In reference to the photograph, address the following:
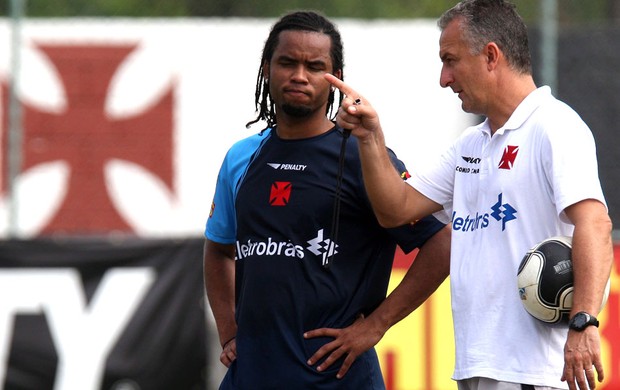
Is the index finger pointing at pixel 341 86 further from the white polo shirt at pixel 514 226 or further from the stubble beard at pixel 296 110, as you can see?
the white polo shirt at pixel 514 226

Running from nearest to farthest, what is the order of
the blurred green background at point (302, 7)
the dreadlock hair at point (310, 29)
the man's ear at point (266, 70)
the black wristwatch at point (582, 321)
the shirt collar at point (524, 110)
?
the black wristwatch at point (582, 321), the shirt collar at point (524, 110), the dreadlock hair at point (310, 29), the man's ear at point (266, 70), the blurred green background at point (302, 7)

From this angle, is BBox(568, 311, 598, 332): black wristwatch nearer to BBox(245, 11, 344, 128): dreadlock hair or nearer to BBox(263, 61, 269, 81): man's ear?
BBox(245, 11, 344, 128): dreadlock hair

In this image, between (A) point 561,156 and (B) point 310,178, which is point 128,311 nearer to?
(B) point 310,178

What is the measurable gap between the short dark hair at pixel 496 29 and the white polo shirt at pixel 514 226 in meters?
0.15

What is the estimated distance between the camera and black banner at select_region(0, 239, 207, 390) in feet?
27.1

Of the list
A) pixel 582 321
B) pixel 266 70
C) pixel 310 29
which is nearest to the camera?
pixel 582 321

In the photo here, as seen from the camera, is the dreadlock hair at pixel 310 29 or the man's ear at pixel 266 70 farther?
the man's ear at pixel 266 70

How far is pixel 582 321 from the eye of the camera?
3818 mm

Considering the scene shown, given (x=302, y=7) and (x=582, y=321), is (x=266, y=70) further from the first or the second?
(x=302, y=7)

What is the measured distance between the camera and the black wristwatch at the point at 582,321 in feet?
12.5

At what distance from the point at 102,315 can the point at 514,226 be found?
4.78 meters

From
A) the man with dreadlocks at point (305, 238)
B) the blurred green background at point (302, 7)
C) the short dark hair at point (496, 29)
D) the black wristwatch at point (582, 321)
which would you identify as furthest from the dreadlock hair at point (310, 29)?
the blurred green background at point (302, 7)

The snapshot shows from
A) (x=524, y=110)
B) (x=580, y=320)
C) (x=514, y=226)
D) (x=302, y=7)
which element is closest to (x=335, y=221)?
(x=514, y=226)

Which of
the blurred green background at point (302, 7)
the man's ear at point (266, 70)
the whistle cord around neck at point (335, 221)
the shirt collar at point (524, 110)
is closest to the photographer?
the shirt collar at point (524, 110)
